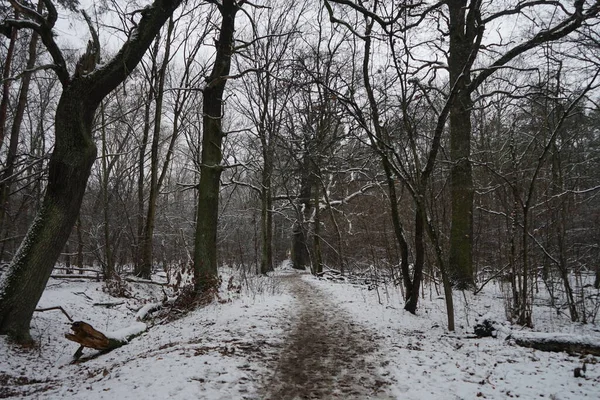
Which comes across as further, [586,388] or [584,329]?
[584,329]

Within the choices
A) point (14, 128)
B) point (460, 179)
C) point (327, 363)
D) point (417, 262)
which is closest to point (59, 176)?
point (327, 363)

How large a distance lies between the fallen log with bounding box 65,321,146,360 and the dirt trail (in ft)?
10.7

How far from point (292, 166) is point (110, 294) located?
39.8 feet

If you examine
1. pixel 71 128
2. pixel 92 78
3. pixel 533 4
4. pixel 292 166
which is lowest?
pixel 71 128

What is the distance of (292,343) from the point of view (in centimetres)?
524

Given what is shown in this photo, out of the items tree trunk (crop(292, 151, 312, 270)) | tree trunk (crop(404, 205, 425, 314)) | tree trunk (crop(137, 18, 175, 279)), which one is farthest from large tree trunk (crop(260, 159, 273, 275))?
tree trunk (crop(404, 205, 425, 314))

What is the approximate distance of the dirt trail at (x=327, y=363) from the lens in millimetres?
3549

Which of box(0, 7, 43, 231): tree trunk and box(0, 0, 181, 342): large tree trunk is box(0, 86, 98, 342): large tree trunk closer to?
box(0, 0, 181, 342): large tree trunk

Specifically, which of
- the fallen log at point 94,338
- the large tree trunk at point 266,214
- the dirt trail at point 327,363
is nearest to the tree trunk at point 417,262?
the dirt trail at point 327,363

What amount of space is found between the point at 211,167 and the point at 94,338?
15.0ft

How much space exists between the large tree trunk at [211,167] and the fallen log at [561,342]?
21.7ft

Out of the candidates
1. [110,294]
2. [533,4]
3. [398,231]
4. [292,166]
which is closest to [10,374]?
[110,294]

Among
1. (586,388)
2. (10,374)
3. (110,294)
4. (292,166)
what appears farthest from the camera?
(292,166)

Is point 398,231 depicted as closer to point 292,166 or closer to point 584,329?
point 584,329
